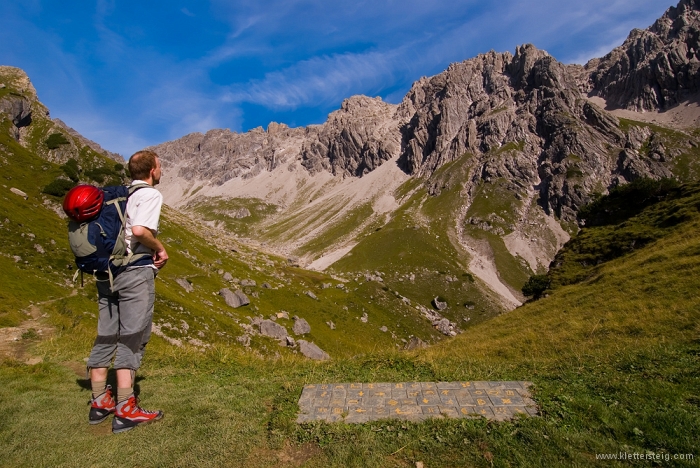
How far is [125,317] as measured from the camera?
27.1 feet

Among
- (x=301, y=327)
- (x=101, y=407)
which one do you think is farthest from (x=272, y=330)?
(x=101, y=407)

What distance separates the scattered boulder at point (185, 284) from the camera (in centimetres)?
5328

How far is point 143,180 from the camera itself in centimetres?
856

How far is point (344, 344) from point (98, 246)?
6575 centimetres

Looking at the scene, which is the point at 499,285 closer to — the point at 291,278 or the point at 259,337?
the point at 291,278

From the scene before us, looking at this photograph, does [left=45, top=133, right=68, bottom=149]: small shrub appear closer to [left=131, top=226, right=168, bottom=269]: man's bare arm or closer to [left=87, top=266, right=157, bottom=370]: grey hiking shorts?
[left=87, top=266, right=157, bottom=370]: grey hiking shorts

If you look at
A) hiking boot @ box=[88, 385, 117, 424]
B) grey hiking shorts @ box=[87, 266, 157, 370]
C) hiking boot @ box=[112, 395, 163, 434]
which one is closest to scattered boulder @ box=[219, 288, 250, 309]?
grey hiking shorts @ box=[87, 266, 157, 370]

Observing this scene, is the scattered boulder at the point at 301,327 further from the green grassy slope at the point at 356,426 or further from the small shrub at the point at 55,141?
the small shrub at the point at 55,141

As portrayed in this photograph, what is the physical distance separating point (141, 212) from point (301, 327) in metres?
59.8

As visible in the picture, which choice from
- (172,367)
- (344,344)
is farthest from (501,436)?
(344,344)

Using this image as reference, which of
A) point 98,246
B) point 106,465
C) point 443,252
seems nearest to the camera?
point 106,465

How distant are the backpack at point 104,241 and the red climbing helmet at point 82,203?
141 mm

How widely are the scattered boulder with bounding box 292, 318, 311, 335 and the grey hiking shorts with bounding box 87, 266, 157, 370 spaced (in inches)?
2232

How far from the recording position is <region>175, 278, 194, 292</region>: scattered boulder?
2098 inches
